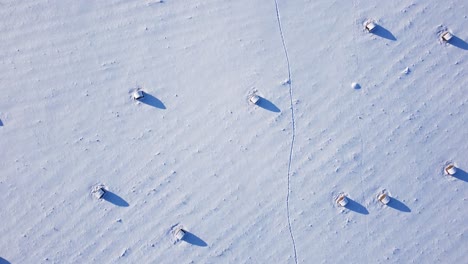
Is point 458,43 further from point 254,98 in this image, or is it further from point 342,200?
point 254,98

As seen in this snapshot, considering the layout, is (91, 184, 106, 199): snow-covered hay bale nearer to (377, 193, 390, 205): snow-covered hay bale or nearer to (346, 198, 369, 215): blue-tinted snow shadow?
(346, 198, 369, 215): blue-tinted snow shadow

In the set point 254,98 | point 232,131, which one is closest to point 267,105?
point 254,98

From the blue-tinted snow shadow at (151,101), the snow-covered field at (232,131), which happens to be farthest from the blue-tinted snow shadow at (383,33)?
the blue-tinted snow shadow at (151,101)

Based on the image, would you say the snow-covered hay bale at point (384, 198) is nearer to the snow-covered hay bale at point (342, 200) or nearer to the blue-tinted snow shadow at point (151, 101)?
the snow-covered hay bale at point (342, 200)

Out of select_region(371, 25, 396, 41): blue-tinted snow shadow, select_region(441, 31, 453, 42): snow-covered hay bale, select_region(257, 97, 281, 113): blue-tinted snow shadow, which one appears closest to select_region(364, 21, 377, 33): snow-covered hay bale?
select_region(371, 25, 396, 41): blue-tinted snow shadow

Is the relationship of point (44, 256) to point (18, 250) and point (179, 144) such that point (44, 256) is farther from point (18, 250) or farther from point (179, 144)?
point (179, 144)

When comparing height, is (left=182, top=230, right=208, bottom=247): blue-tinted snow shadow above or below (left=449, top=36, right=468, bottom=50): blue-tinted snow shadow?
below
